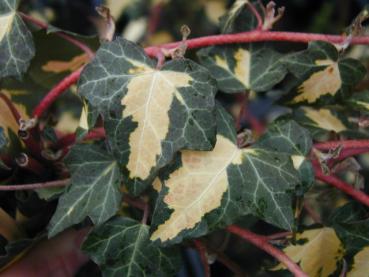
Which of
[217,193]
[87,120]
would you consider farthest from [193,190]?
[87,120]

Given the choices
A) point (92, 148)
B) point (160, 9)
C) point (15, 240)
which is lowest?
point (160, 9)

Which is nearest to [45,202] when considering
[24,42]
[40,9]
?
[24,42]

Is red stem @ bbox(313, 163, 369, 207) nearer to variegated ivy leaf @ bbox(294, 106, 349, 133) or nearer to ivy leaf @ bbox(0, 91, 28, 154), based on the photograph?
variegated ivy leaf @ bbox(294, 106, 349, 133)

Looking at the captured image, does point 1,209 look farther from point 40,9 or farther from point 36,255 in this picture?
point 40,9

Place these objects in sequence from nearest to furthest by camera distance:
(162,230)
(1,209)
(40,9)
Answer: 1. (162,230)
2. (1,209)
3. (40,9)

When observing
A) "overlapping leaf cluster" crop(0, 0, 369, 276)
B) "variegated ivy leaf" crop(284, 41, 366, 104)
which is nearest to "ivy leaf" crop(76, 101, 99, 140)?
"overlapping leaf cluster" crop(0, 0, 369, 276)
